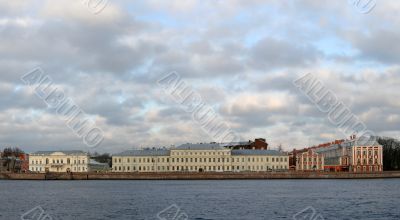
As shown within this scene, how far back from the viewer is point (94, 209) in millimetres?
37781

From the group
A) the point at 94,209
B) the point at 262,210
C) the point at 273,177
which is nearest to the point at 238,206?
the point at 262,210

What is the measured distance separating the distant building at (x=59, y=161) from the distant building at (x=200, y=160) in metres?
7.15

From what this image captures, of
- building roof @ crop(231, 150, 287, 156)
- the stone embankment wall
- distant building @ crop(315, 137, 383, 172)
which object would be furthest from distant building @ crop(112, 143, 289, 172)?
distant building @ crop(315, 137, 383, 172)

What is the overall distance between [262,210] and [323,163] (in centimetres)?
7679

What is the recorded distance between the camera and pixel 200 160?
349 feet

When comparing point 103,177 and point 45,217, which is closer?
point 45,217

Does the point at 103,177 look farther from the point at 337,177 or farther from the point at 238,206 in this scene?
the point at 238,206

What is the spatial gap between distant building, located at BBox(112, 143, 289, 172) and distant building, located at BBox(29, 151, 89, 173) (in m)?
7.15

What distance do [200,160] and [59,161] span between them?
1032 inches

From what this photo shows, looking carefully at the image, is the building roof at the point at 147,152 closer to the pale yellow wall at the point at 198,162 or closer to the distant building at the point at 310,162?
the pale yellow wall at the point at 198,162

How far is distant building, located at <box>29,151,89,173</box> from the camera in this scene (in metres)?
112

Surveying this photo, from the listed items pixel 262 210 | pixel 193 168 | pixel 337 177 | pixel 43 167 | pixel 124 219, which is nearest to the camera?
pixel 124 219

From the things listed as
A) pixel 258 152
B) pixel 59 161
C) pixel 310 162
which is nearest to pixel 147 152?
pixel 59 161

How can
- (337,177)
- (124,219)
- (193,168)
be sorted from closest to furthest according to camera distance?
(124,219)
(337,177)
(193,168)
